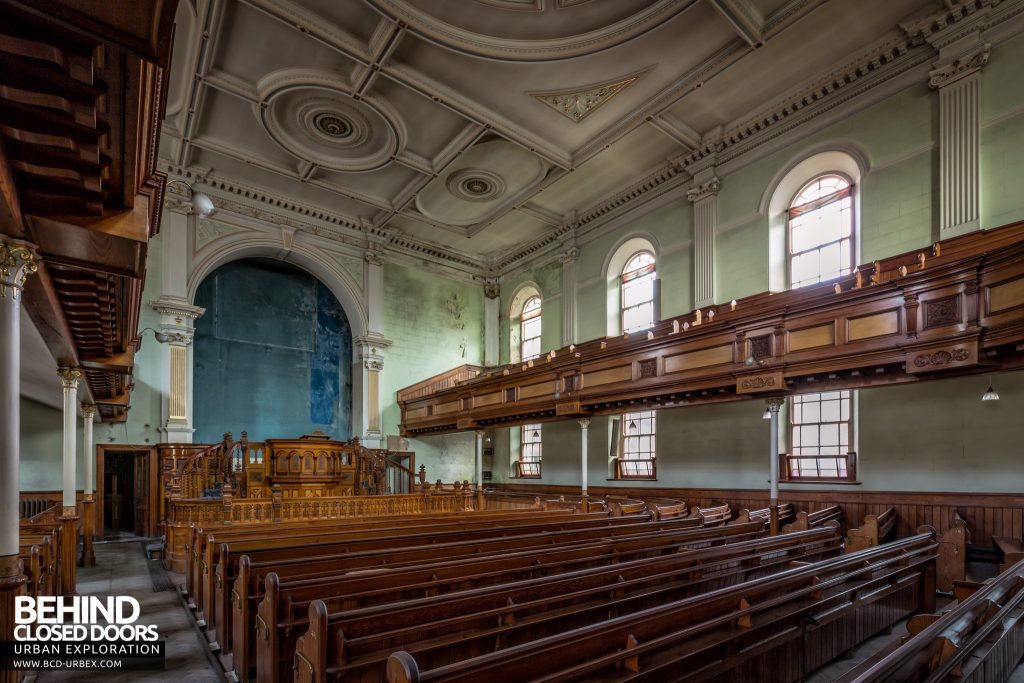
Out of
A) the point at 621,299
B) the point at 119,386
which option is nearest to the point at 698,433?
the point at 621,299

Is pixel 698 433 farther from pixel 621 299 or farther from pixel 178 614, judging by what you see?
pixel 178 614

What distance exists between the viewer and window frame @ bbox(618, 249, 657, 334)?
13.1 metres

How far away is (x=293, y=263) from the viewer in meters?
15.9

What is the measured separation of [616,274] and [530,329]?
3996 millimetres

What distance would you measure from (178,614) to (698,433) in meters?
9.14

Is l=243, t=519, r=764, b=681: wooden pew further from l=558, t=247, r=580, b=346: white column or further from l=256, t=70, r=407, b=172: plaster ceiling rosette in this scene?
l=558, t=247, r=580, b=346: white column

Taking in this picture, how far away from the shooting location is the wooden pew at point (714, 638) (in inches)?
84.0

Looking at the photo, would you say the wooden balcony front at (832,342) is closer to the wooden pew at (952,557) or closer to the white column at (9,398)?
the wooden pew at (952,557)

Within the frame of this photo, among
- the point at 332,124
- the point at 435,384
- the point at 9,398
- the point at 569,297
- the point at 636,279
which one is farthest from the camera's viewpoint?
the point at 435,384

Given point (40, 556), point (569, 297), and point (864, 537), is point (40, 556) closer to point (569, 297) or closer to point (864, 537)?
point (864, 537)

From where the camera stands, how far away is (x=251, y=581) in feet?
12.2

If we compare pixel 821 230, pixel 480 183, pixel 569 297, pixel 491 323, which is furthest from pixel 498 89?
pixel 491 323

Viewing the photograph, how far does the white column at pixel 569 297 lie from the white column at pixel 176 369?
9.42 m

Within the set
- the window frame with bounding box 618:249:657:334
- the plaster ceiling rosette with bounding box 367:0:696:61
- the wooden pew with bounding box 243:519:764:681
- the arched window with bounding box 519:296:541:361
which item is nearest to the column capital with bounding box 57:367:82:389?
the wooden pew with bounding box 243:519:764:681
